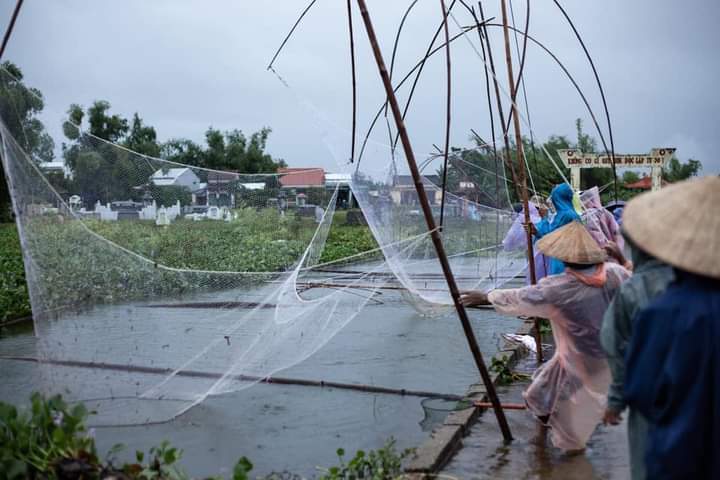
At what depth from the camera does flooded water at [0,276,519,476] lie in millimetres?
4312

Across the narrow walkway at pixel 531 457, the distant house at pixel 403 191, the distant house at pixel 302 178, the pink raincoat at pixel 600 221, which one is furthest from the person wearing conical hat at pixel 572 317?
the distant house at pixel 302 178

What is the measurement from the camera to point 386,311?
961cm

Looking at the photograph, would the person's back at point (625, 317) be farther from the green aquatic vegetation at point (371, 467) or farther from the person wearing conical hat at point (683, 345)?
the green aquatic vegetation at point (371, 467)

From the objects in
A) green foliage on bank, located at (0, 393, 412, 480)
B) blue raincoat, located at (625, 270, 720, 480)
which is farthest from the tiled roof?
blue raincoat, located at (625, 270, 720, 480)

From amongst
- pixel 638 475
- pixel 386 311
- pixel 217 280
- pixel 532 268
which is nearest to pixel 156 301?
pixel 217 280

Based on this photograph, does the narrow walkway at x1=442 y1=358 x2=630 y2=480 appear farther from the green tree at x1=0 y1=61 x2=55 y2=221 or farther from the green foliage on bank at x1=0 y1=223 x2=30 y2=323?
the green foliage on bank at x1=0 y1=223 x2=30 y2=323

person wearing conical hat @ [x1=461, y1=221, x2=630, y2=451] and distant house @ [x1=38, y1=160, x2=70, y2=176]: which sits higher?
distant house @ [x1=38, y1=160, x2=70, y2=176]

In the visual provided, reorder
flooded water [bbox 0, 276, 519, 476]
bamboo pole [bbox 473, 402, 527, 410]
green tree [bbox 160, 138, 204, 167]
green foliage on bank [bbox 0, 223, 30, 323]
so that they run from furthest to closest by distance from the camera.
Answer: green tree [bbox 160, 138, 204, 167], green foliage on bank [bbox 0, 223, 30, 323], bamboo pole [bbox 473, 402, 527, 410], flooded water [bbox 0, 276, 519, 476]

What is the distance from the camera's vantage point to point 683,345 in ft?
6.51

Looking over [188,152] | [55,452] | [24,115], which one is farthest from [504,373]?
[188,152]

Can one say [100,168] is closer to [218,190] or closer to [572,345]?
[218,190]

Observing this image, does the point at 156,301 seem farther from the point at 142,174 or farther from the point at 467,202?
the point at 467,202

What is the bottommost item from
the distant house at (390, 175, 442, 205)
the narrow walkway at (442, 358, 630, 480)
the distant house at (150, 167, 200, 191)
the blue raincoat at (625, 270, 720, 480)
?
the narrow walkway at (442, 358, 630, 480)

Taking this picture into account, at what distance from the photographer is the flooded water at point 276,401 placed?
431 cm
